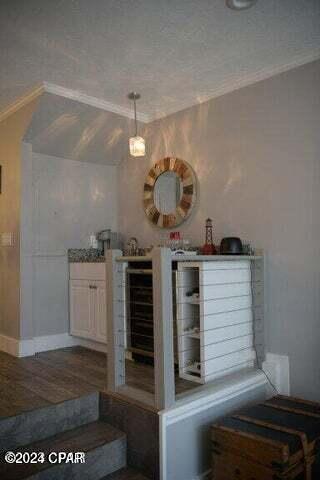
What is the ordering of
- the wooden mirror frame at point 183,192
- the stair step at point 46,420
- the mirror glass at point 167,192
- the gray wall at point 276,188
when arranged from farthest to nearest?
the mirror glass at point 167,192 → the wooden mirror frame at point 183,192 → the gray wall at point 276,188 → the stair step at point 46,420

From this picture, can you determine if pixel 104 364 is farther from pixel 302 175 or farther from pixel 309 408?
pixel 302 175

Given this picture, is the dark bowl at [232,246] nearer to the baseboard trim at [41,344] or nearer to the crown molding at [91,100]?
the baseboard trim at [41,344]

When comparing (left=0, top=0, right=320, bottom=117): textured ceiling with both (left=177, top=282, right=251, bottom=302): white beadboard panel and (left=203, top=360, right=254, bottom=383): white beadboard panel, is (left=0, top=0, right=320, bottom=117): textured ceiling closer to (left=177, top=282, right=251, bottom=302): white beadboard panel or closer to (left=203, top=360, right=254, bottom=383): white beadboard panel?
(left=177, top=282, right=251, bottom=302): white beadboard panel

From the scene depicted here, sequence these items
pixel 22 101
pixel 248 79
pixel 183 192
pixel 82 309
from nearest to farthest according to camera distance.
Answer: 1. pixel 248 79
2. pixel 22 101
3. pixel 183 192
4. pixel 82 309

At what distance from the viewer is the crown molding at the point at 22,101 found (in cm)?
312

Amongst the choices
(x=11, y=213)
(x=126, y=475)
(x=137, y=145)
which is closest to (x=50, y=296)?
(x=11, y=213)

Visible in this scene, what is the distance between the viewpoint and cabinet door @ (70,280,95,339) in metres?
3.66

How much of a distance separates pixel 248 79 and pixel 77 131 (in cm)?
172

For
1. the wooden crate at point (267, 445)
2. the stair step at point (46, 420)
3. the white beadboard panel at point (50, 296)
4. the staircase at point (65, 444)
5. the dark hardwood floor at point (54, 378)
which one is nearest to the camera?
the wooden crate at point (267, 445)

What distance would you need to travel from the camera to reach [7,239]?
146 inches

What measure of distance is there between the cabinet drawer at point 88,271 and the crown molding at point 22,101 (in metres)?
1.61

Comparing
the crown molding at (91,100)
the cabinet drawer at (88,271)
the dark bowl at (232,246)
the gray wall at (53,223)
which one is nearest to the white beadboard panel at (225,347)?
the dark bowl at (232,246)

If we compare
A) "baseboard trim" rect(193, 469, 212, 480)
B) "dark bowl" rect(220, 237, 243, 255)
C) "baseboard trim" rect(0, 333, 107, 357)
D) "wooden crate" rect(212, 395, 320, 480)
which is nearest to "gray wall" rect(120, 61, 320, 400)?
"dark bowl" rect(220, 237, 243, 255)

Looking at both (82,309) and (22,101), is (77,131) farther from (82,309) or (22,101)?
(82,309)
